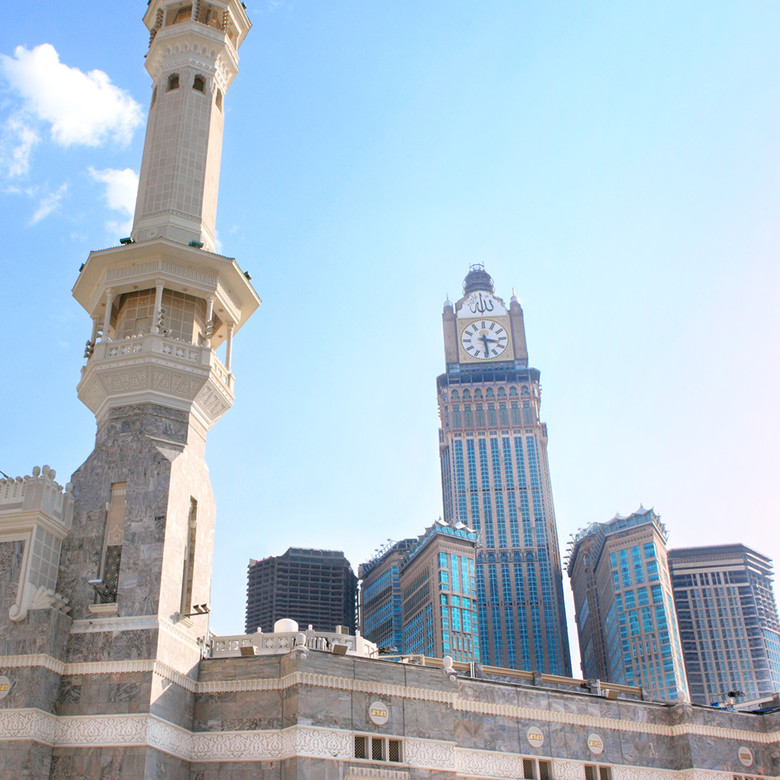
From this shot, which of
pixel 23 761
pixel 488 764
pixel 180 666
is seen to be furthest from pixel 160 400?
pixel 488 764

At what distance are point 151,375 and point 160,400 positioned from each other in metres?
1.01

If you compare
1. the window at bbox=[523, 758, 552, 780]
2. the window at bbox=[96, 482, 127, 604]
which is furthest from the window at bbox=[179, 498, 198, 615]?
the window at bbox=[523, 758, 552, 780]

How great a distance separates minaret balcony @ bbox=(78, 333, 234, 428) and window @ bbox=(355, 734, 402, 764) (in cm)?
1384

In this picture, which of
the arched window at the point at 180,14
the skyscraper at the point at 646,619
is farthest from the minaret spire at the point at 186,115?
the skyscraper at the point at 646,619

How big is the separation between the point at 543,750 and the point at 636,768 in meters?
4.10

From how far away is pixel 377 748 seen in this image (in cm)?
3002

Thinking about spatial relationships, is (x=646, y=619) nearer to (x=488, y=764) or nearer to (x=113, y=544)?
(x=488, y=764)

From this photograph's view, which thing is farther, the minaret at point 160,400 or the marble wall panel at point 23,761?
the minaret at point 160,400

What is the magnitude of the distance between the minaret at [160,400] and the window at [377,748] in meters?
5.89

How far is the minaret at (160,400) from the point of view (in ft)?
99.8

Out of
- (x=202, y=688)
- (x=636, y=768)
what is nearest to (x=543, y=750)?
(x=636, y=768)

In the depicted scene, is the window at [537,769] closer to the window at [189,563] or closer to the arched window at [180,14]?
the window at [189,563]

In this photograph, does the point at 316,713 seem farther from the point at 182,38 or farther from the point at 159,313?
the point at 182,38

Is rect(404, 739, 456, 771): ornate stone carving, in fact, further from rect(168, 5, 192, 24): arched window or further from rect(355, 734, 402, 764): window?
rect(168, 5, 192, 24): arched window
